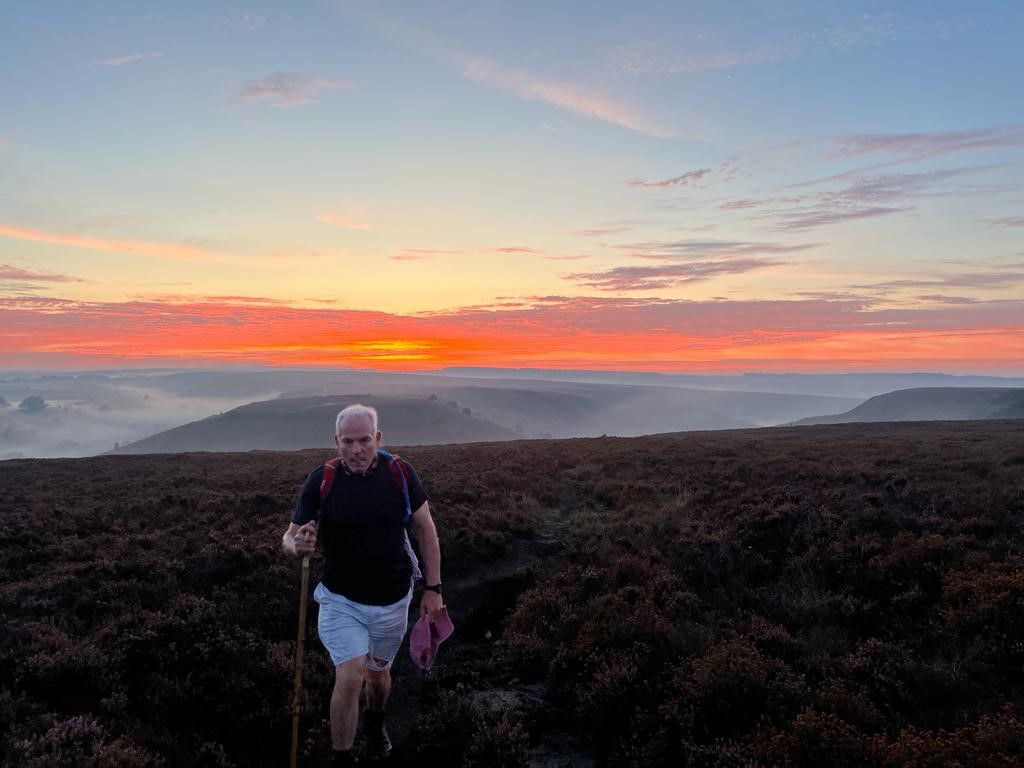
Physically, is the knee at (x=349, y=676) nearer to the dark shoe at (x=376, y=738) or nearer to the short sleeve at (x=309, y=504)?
the dark shoe at (x=376, y=738)

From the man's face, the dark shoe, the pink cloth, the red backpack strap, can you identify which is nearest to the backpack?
the red backpack strap

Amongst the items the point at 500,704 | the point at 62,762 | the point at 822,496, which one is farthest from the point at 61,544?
the point at 822,496

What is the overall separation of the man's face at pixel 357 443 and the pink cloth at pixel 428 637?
1.55 meters

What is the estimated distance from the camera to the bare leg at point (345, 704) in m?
4.69

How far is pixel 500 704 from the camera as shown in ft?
20.5

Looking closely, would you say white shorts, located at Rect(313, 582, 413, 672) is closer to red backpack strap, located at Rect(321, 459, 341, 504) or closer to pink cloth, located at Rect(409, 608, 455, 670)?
pink cloth, located at Rect(409, 608, 455, 670)

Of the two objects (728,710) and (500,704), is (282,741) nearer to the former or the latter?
(500,704)

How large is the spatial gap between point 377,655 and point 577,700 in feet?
7.86

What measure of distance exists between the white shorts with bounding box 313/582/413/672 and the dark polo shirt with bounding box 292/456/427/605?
81 mm

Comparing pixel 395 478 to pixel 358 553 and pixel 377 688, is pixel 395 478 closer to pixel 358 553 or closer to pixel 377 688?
pixel 358 553

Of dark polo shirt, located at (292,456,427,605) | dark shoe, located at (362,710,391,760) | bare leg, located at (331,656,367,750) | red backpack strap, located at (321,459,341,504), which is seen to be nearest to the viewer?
bare leg, located at (331,656,367,750)

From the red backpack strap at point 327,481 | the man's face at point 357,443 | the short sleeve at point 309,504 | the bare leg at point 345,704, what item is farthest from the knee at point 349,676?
the man's face at point 357,443

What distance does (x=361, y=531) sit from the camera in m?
4.82

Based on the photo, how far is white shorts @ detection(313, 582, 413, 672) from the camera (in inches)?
187
